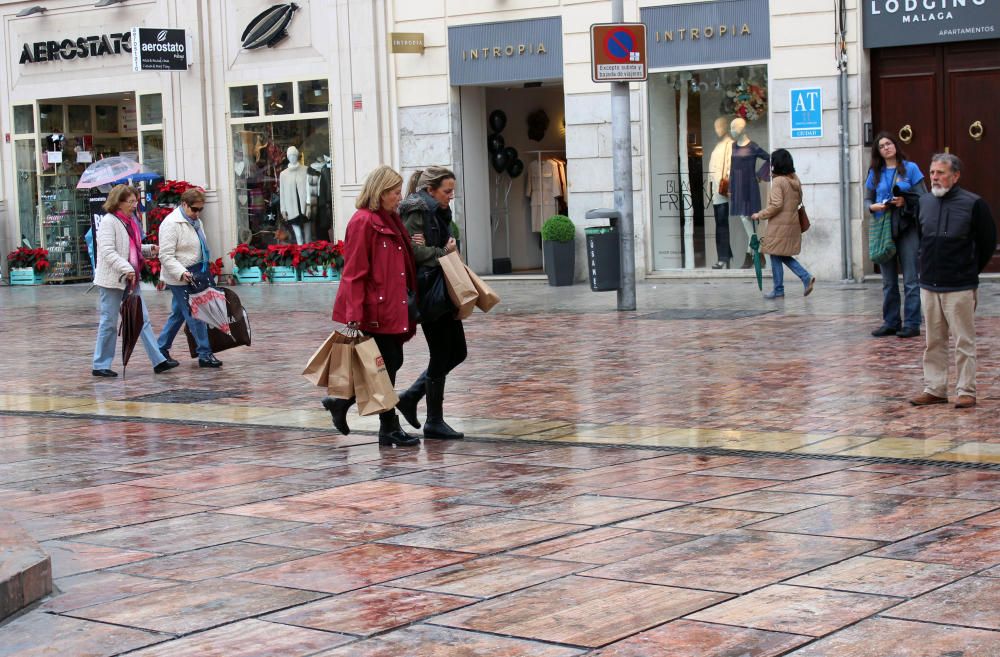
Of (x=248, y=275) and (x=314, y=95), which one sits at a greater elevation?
(x=314, y=95)

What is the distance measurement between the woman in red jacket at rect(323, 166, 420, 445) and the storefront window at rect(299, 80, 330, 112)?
52.5 feet

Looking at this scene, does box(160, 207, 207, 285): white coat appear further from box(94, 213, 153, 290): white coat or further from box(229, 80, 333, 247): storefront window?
box(229, 80, 333, 247): storefront window

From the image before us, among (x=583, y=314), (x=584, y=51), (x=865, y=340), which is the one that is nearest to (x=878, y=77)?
(x=584, y=51)

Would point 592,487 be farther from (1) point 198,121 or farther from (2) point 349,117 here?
(1) point 198,121

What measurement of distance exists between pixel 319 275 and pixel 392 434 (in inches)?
636

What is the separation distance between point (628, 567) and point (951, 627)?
54.4 inches

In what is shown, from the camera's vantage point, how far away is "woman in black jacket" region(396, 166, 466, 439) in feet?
30.0

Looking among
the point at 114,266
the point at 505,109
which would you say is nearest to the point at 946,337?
the point at 114,266

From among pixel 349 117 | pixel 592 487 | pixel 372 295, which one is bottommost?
pixel 592 487

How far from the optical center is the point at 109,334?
13.5 m

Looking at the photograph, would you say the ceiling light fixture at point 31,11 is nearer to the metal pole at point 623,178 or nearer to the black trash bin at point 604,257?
the metal pole at point 623,178

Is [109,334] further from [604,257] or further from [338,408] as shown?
[604,257]

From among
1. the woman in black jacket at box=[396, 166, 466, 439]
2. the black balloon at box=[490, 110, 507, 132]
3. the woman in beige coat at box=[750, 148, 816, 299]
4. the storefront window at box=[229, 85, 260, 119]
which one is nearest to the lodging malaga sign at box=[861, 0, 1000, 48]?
the woman in beige coat at box=[750, 148, 816, 299]

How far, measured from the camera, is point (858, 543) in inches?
240
